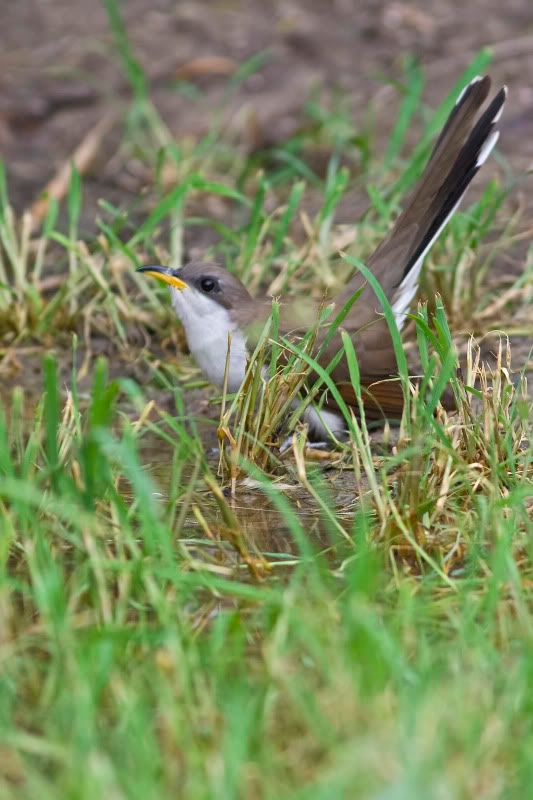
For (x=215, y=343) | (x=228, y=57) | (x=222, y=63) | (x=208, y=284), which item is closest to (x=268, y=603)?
(x=215, y=343)

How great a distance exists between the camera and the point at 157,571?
3760 millimetres

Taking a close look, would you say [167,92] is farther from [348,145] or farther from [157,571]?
[157,571]

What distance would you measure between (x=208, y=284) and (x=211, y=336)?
0.94ft

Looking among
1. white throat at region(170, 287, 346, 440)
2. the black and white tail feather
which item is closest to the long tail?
the black and white tail feather

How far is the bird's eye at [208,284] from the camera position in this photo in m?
6.01

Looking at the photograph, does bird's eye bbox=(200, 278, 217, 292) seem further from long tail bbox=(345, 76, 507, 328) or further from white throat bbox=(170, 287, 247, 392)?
long tail bbox=(345, 76, 507, 328)

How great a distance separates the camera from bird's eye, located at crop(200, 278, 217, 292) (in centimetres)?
601

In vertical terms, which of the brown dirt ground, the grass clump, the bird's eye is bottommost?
the brown dirt ground

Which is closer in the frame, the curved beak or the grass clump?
the grass clump

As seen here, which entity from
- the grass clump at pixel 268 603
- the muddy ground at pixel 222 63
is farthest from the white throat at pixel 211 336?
the muddy ground at pixel 222 63

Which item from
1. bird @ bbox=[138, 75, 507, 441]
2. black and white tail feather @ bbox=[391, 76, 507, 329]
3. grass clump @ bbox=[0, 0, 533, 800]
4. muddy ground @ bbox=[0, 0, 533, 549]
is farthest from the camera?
muddy ground @ bbox=[0, 0, 533, 549]

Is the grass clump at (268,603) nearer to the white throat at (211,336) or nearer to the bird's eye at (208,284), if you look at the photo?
the white throat at (211,336)

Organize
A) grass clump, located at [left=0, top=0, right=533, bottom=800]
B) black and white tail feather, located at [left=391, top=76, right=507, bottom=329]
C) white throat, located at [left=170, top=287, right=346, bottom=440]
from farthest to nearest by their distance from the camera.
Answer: black and white tail feather, located at [left=391, top=76, right=507, bottom=329] < white throat, located at [left=170, top=287, right=346, bottom=440] < grass clump, located at [left=0, top=0, right=533, bottom=800]

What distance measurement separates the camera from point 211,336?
5859 mm
